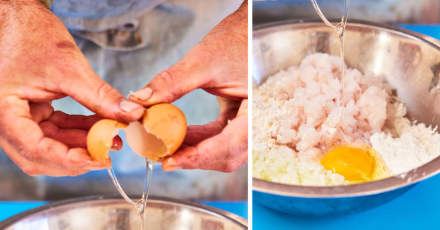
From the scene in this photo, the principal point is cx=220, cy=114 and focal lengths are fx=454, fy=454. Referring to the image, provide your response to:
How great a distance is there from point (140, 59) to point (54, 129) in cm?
23

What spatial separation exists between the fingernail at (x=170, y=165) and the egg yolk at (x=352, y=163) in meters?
0.38

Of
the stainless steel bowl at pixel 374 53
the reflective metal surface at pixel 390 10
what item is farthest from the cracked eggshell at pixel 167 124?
the reflective metal surface at pixel 390 10

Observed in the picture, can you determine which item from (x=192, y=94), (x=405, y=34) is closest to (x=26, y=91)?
(x=192, y=94)

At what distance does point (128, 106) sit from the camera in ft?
3.06

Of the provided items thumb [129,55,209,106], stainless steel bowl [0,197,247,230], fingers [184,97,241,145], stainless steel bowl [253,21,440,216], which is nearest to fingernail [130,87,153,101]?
thumb [129,55,209,106]

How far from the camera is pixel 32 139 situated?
941mm

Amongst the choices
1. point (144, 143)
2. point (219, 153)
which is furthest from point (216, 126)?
point (144, 143)

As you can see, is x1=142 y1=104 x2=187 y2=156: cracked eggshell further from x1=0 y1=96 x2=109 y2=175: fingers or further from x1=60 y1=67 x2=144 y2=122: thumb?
x1=0 y1=96 x2=109 y2=175: fingers

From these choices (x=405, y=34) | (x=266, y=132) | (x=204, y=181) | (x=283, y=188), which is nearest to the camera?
(x=283, y=188)

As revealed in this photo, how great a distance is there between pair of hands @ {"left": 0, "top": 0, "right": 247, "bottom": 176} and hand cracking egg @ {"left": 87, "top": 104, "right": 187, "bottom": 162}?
2cm

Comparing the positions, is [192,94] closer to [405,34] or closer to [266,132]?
[266,132]

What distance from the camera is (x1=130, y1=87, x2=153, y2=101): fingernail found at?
0.96 meters

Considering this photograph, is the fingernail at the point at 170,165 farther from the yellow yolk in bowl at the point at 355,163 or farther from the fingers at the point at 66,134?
the yellow yolk in bowl at the point at 355,163

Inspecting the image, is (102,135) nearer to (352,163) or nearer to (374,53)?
(352,163)
